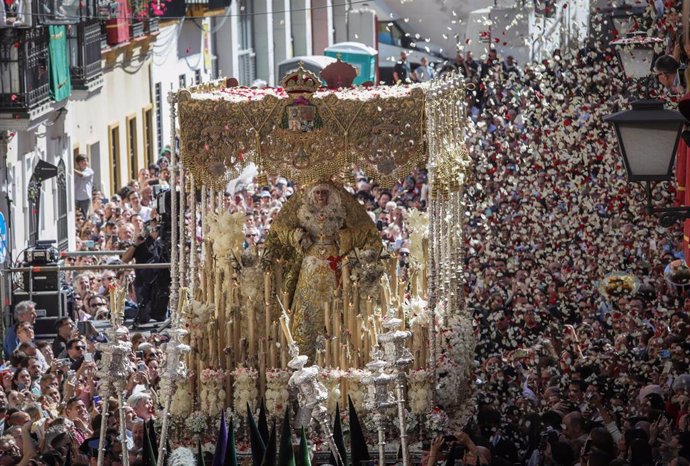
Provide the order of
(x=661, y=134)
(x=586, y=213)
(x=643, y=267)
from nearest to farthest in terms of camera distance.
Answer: (x=661, y=134) → (x=643, y=267) → (x=586, y=213)

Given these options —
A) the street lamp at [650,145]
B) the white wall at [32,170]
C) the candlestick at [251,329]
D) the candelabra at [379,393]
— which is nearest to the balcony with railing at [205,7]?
the white wall at [32,170]

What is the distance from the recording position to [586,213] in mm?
24578

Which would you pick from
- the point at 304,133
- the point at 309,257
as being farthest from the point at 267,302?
the point at 304,133

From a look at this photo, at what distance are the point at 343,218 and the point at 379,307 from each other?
0.86 m

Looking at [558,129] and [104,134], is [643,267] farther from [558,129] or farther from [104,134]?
[104,134]

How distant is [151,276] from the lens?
25.3m

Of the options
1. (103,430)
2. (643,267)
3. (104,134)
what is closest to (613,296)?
(643,267)

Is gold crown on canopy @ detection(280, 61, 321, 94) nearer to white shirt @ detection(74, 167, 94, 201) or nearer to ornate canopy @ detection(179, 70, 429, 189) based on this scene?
ornate canopy @ detection(179, 70, 429, 189)

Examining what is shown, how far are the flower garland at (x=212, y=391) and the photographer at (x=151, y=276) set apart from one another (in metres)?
6.39

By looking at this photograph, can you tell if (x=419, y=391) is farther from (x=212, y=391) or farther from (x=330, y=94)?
(x=330, y=94)

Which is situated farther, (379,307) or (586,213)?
(586,213)

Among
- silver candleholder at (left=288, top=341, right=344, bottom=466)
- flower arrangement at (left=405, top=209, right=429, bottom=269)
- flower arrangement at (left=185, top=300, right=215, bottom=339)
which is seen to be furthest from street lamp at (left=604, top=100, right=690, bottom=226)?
flower arrangement at (left=405, top=209, right=429, bottom=269)

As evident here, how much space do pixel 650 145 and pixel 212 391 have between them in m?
6.41

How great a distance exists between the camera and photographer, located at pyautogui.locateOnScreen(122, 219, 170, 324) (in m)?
25.2
